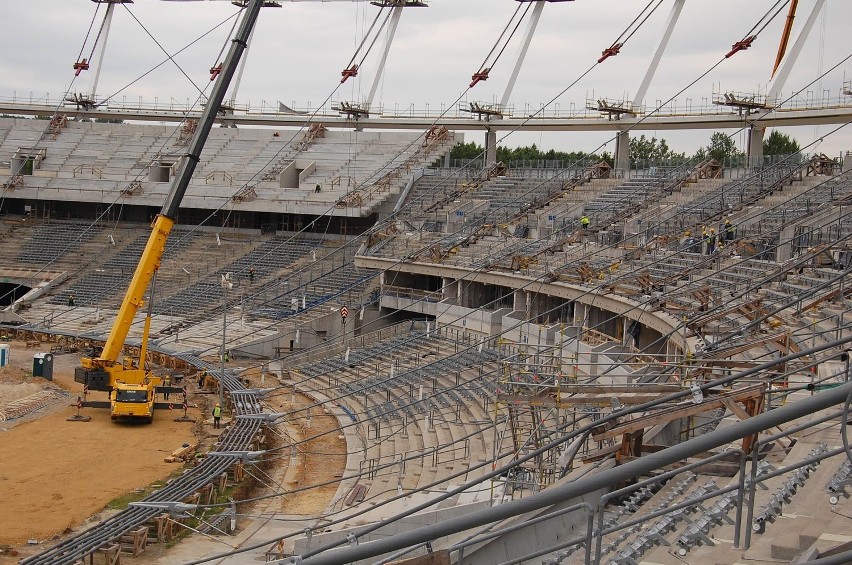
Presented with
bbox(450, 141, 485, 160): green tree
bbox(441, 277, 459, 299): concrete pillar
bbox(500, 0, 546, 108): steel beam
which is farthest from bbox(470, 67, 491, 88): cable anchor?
bbox(450, 141, 485, 160): green tree

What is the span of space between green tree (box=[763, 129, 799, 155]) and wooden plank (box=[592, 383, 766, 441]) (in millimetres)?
58048

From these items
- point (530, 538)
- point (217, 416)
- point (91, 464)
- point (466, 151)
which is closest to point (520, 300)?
point (217, 416)

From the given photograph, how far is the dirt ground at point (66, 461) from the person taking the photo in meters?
18.5

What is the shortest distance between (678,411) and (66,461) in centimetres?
1524

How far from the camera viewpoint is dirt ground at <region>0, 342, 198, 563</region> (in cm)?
1845

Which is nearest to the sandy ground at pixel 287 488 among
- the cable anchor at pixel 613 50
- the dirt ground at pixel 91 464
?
the dirt ground at pixel 91 464

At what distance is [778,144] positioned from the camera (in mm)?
68625

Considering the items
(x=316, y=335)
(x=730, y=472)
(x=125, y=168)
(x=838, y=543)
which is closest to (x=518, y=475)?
(x=730, y=472)

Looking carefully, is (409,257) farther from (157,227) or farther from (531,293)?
(157,227)

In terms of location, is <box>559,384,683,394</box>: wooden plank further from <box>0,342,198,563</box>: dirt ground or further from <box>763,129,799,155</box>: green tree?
<box>763,129,799,155</box>: green tree

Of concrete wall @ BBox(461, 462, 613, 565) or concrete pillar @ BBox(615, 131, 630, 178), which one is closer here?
concrete wall @ BBox(461, 462, 613, 565)

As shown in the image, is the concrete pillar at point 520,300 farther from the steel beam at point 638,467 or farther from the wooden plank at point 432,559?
the steel beam at point 638,467

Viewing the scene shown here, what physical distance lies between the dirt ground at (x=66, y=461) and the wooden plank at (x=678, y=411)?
1052 cm

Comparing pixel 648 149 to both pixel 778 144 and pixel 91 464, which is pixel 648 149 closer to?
pixel 778 144
